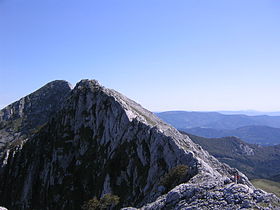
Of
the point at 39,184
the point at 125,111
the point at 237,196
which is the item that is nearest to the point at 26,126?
the point at 39,184

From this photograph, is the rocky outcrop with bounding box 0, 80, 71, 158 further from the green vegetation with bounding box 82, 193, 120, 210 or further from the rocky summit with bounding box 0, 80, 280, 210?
the green vegetation with bounding box 82, 193, 120, 210

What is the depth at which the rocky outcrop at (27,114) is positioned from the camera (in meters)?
171

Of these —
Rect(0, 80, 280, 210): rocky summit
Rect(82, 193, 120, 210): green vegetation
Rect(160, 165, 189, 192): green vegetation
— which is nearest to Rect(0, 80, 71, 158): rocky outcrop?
Rect(0, 80, 280, 210): rocky summit

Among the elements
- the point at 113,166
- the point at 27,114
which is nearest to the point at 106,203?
the point at 113,166

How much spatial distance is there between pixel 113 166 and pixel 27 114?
5519 inches

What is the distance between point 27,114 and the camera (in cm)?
18675

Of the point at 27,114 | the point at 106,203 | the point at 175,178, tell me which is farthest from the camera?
the point at 27,114

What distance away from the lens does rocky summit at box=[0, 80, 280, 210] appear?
30531mm

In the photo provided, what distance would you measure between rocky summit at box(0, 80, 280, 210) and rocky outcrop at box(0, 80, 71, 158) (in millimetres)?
58846

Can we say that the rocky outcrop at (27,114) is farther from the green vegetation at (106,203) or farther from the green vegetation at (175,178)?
the green vegetation at (175,178)

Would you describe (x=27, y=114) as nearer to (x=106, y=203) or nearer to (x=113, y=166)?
(x=113, y=166)

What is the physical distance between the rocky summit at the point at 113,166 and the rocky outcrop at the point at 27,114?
5885cm

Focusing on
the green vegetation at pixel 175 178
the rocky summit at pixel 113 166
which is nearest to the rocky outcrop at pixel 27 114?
the rocky summit at pixel 113 166

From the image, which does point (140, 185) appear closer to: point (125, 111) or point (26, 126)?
point (125, 111)
